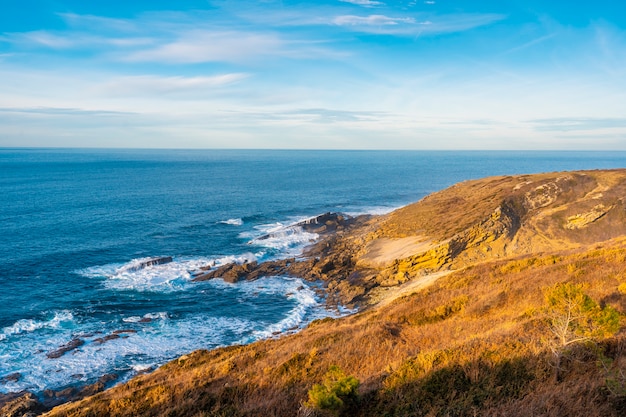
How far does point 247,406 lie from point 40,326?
1135 inches

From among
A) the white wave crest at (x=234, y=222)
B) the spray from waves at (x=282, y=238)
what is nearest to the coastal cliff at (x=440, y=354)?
the spray from waves at (x=282, y=238)

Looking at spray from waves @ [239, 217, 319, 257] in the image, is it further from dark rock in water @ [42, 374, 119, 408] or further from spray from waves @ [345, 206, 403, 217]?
dark rock in water @ [42, 374, 119, 408]

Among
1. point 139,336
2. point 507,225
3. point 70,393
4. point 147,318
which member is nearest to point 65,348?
point 139,336

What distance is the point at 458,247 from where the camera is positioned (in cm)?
4319

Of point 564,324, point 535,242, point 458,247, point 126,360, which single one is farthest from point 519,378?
point 535,242

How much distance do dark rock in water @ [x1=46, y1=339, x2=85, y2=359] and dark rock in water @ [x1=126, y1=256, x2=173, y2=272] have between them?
→ 15.5 meters

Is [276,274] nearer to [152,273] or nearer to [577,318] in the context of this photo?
[152,273]

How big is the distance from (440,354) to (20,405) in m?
22.3

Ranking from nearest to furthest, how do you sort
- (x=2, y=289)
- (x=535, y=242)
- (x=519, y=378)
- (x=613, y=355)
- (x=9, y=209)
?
(x=519, y=378)
(x=613, y=355)
(x=2, y=289)
(x=535, y=242)
(x=9, y=209)

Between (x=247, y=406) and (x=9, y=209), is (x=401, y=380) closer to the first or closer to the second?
(x=247, y=406)

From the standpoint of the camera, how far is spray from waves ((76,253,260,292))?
134 feet

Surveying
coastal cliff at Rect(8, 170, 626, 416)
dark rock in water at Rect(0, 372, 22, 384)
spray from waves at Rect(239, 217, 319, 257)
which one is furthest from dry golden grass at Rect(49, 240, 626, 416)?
spray from waves at Rect(239, 217, 319, 257)

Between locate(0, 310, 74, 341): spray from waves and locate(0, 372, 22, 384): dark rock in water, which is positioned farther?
locate(0, 310, 74, 341): spray from waves

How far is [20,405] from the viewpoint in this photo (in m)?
21.2
